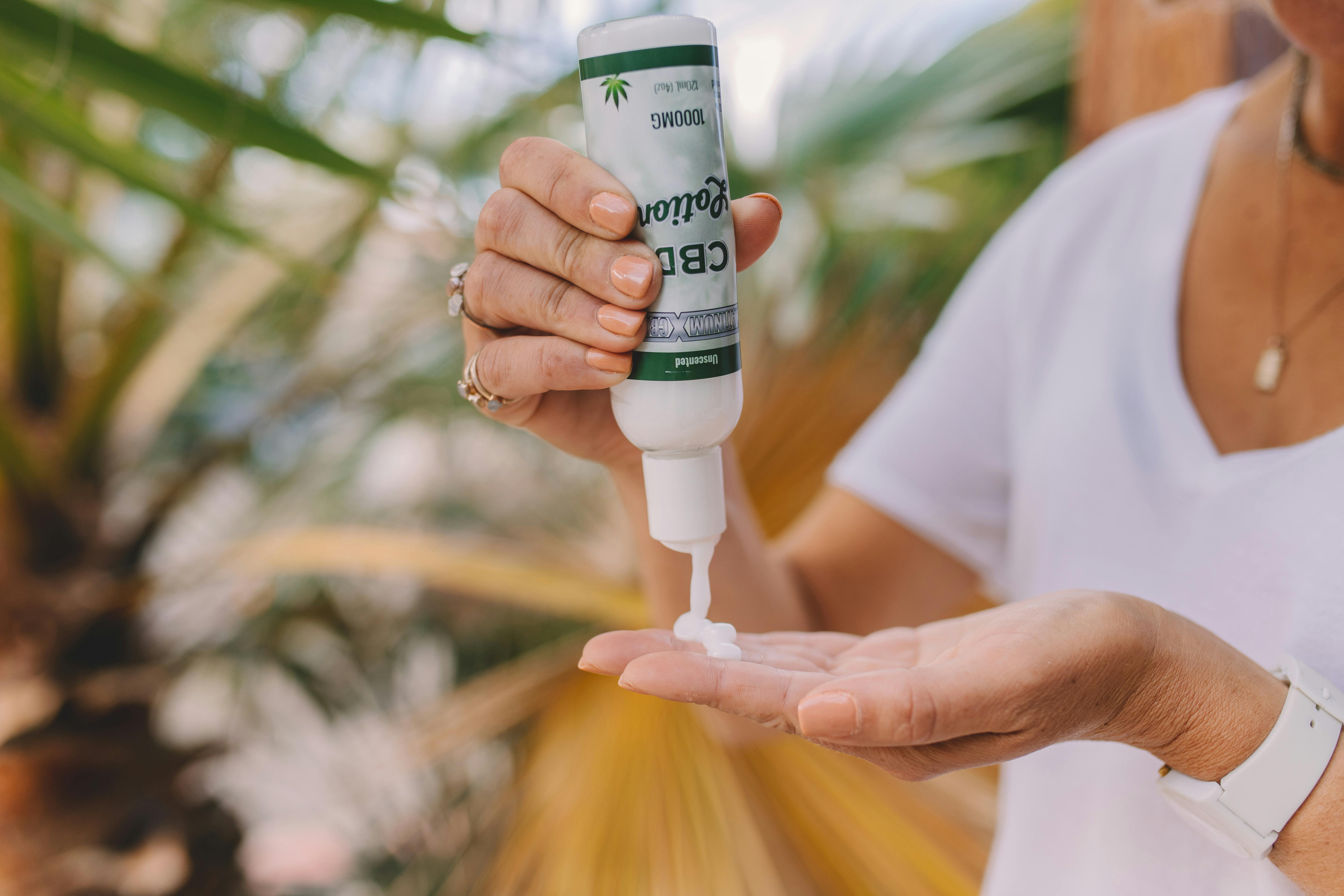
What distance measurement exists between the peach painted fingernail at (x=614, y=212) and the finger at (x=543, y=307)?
0.04 m

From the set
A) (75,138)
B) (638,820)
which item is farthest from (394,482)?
(75,138)

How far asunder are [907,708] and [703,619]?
0.19 metres

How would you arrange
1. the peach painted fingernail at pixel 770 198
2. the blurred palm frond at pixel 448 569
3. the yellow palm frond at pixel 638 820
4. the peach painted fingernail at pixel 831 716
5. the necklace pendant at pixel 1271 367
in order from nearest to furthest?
1. the peach painted fingernail at pixel 831 716
2. the peach painted fingernail at pixel 770 198
3. the necklace pendant at pixel 1271 367
4. the yellow palm frond at pixel 638 820
5. the blurred palm frond at pixel 448 569

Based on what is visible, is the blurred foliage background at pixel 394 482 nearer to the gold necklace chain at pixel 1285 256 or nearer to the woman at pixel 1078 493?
the woman at pixel 1078 493

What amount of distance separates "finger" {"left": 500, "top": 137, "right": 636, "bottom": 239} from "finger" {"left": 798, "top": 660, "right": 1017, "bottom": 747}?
0.23m

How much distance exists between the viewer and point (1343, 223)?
576 mm

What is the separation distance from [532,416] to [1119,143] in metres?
0.53

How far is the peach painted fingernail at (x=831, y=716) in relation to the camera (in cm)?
34

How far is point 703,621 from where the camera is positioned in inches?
20.5

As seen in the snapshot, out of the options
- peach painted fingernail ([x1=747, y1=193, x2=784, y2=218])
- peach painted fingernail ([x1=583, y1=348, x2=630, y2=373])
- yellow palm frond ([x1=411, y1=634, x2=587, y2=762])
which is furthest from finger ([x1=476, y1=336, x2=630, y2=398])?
yellow palm frond ([x1=411, y1=634, x2=587, y2=762])

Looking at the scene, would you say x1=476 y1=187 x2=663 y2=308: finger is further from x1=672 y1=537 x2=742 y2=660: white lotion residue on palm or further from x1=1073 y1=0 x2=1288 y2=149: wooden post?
x1=1073 y1=0 x2=1288 y2=149: wooden post

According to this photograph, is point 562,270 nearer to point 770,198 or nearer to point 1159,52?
point 770,198

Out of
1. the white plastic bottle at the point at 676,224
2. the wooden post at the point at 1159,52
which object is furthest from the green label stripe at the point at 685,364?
the wooden post at the point at 1159,52

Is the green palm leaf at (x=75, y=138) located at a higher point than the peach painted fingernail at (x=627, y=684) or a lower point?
higher
